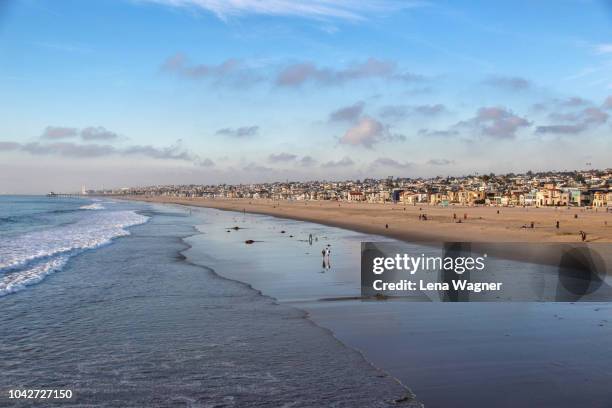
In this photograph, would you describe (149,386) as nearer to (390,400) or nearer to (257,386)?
(257,386)

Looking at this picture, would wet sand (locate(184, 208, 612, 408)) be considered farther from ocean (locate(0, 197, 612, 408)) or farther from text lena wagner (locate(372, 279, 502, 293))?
text lena wagner (locate(372, 279, 502, 293))

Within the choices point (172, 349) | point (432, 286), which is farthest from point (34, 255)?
point (432, 286)

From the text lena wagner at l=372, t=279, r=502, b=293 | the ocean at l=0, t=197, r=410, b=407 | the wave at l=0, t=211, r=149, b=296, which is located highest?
the text lena wagner at l=372, t=279, r=502, b=293

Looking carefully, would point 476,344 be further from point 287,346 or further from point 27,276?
point 27,276

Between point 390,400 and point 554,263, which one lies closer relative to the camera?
point 390,400

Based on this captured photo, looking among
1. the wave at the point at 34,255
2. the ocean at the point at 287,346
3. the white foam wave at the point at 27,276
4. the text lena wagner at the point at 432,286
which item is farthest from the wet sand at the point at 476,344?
the wave at the point at 34,255

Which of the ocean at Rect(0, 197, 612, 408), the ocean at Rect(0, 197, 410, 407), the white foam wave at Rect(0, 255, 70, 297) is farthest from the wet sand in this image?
the white foam wave at Rect(0, 255, 70, 297)

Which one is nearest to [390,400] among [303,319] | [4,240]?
[303,319]

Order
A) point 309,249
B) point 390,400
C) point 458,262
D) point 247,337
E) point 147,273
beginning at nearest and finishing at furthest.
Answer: point 390,400 < point 247,337 < point 147,273 < point 458,262 < point 309,249
